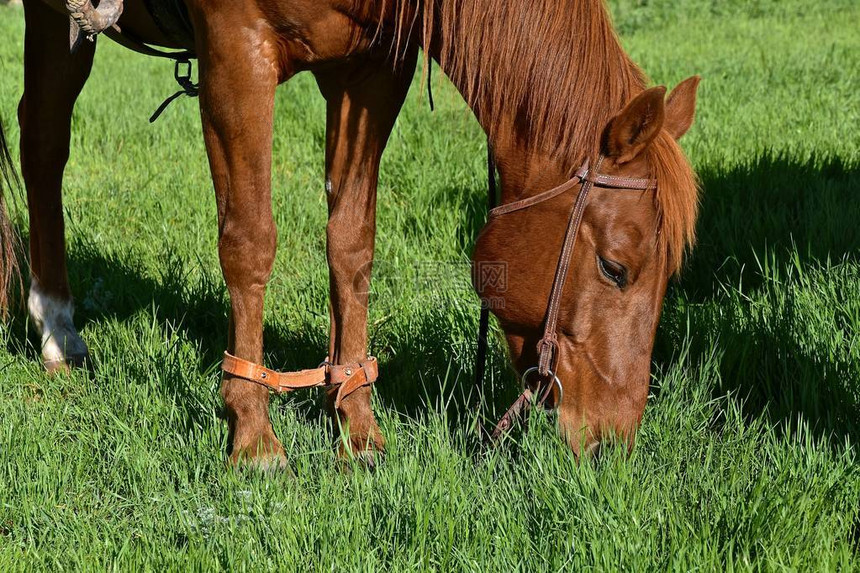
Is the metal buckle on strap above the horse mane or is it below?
below

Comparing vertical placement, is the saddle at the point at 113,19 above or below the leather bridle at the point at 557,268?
above

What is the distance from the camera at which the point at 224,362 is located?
262cm

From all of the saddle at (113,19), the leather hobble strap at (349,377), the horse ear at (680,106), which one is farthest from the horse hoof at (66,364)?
the horse ear at (680,106)

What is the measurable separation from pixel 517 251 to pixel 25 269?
2675 mm

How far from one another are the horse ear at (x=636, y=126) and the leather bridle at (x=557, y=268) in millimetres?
57

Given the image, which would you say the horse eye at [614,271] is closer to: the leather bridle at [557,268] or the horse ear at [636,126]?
the leather bridle at [557,268]

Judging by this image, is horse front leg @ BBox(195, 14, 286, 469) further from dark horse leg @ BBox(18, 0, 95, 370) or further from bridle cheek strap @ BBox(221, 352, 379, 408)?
dark horse leg @ BBox(18, 0, 95, 370)

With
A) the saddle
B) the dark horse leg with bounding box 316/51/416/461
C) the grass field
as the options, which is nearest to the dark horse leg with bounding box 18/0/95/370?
the grass field

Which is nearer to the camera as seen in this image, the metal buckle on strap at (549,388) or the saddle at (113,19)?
the metal buckle on strap at (549,388)

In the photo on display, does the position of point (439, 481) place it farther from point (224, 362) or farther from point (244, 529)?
point (224, 362)

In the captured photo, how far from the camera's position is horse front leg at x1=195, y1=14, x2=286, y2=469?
2.42 meters

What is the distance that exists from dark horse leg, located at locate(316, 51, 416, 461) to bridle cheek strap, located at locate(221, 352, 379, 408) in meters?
0.05

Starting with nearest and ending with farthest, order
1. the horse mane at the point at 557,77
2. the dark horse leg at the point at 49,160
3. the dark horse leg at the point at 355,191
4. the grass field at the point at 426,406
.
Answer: the grass field at the point at 426,406
the horse mane at the point at 557,77
the dark horse leg at the point at 355,191
the dark horse leg at the point at 49,160

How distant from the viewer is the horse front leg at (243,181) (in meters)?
2.42
